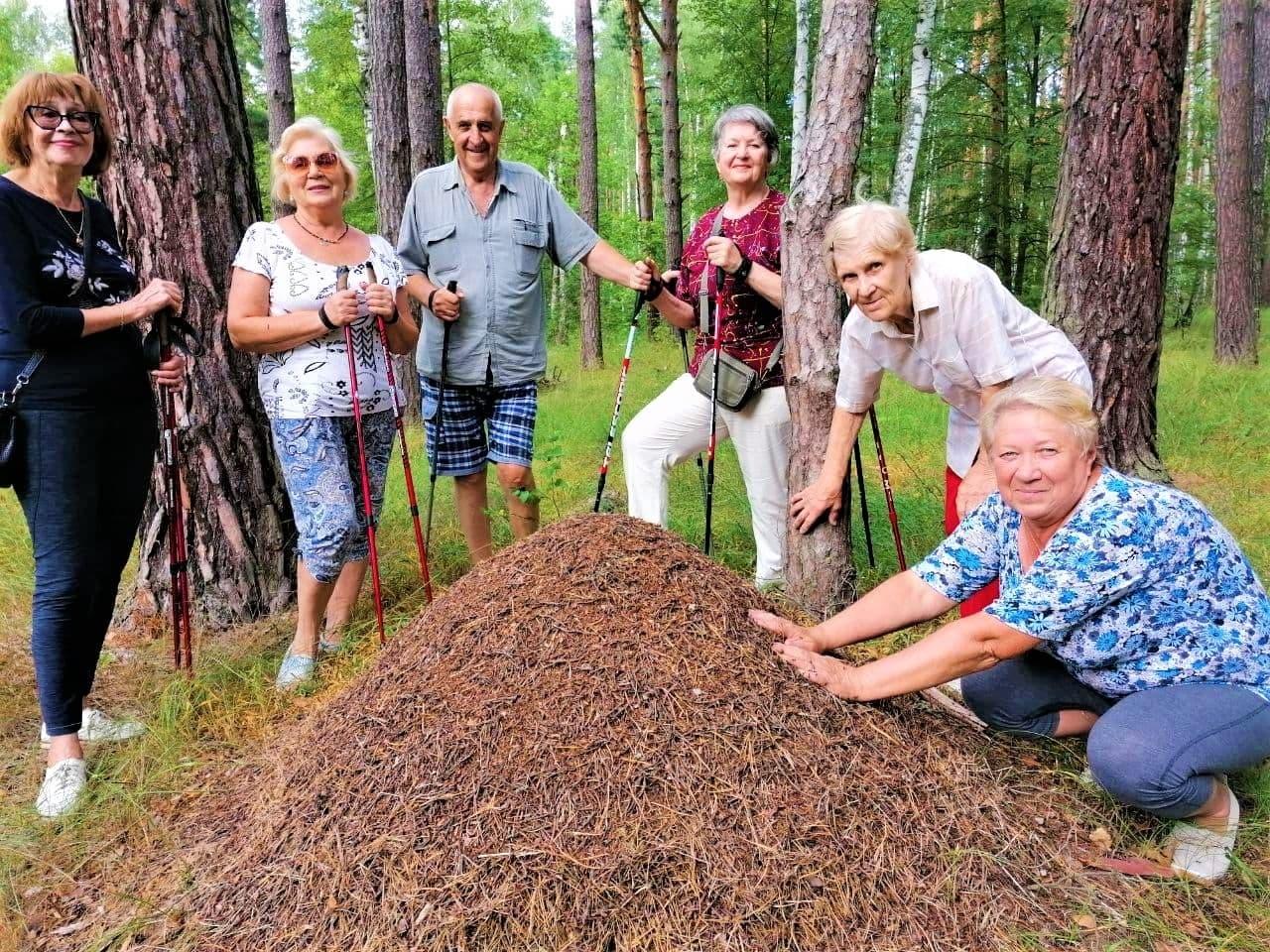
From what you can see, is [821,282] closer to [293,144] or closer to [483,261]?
[483,261]

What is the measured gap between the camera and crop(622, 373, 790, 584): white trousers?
12.4ft

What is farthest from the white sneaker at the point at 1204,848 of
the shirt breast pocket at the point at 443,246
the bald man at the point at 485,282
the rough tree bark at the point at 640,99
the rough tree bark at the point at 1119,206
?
the rough tree bark at the point at 640,99

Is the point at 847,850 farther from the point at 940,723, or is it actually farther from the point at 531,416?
the point at 531,416

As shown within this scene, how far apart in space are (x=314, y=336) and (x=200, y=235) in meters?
1.08

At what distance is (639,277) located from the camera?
12.1 ft

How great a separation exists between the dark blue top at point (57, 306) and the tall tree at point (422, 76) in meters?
4.88

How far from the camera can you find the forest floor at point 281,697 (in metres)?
2.24

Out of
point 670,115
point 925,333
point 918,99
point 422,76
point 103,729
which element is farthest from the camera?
point 670,115

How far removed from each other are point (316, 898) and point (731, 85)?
15875 millimetres

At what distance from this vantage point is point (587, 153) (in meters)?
11.8

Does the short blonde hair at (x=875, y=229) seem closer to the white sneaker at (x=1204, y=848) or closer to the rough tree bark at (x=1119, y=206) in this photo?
the white sneaker at (x=1204, y=848)

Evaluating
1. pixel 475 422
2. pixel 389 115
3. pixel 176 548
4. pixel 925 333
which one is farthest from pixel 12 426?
pixel 389 115

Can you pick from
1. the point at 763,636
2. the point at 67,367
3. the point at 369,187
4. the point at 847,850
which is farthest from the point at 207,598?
the point at 369,187

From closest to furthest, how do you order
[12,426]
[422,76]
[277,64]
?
[12,426] < [422,76] < [277,64]
